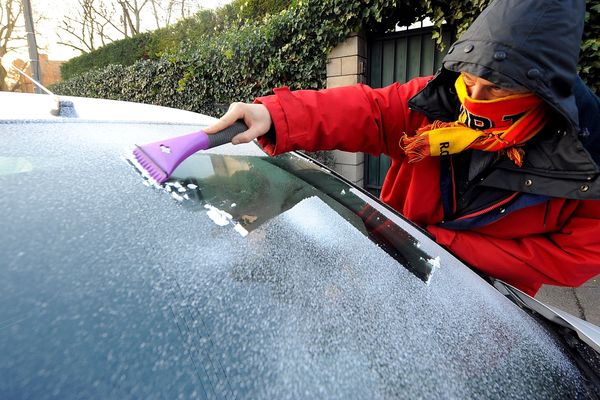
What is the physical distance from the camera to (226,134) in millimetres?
1177

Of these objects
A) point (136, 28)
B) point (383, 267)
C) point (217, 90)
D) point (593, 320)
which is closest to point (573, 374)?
point (383, 267)

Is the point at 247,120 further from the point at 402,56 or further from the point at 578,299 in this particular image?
the point at 402,56

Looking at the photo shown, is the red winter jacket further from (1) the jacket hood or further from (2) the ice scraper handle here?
(1) the jacket hood

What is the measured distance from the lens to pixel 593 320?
9.21 ft

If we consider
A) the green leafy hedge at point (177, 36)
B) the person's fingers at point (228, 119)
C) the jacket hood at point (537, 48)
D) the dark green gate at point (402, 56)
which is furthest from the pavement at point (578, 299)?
the green leafy hedge at point (177, 36)

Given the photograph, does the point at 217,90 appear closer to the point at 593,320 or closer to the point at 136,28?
the point at 593,320

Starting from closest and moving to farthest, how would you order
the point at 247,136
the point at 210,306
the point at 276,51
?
1. the point at 210,306
2. the point at 247,136
3. the point at 276,51

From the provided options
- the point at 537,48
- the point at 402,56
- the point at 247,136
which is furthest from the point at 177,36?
the point at 537,48

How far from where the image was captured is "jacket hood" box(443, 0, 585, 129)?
1.11 metres

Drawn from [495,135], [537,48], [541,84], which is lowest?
[495,135]

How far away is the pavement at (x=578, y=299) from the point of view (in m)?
2.89

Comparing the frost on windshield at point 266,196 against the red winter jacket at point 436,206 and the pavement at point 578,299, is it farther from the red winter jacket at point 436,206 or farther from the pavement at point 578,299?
the pavement at point 578,299

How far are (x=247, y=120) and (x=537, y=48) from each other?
3.19ft

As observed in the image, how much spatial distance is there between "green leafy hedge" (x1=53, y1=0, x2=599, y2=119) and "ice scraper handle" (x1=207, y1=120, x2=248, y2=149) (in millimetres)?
3015
